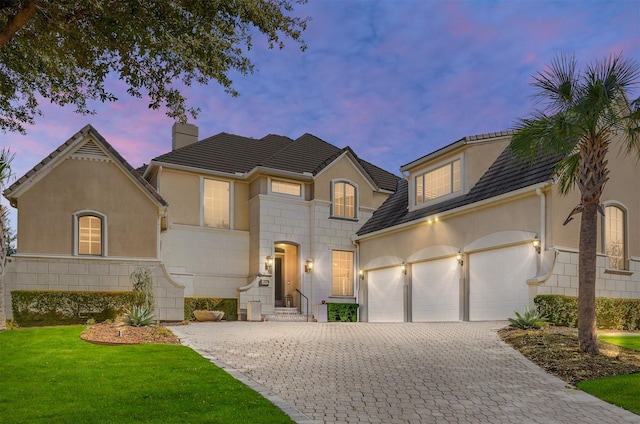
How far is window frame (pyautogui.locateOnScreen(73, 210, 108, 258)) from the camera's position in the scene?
1989 centimetres

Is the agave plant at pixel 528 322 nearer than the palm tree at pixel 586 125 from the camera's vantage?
No

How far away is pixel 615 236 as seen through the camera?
1931 cm

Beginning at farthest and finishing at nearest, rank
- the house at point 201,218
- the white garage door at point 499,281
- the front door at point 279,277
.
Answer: the front door at point 279,277, the house at point 201,218, the white garage door at point 499,281

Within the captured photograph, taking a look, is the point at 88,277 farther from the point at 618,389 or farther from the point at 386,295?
the point at 618,389

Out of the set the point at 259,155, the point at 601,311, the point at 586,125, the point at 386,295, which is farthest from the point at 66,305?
the point at 601,311

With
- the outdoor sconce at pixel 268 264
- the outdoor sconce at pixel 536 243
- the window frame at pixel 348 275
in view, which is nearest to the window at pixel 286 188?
the outdoor sconce at pixel 268 264

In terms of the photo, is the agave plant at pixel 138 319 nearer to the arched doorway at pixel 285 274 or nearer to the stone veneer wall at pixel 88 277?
the stone veneer wall at pixel 88 277

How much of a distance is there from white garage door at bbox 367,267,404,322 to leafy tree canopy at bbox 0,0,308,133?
14.4 meters

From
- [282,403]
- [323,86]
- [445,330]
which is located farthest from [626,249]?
[282,403]

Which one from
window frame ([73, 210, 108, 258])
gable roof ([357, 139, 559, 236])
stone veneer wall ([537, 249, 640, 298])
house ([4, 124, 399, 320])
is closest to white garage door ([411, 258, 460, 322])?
gable roof ([357, 139, 559, 236])

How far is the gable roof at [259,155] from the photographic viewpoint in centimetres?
2634

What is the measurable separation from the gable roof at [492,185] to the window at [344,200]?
4.89ft

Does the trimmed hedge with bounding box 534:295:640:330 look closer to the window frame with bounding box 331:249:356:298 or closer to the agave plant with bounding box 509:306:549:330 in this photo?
the agave plant with bounding box 509:306:549:330

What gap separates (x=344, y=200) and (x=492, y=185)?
950 centimetres
